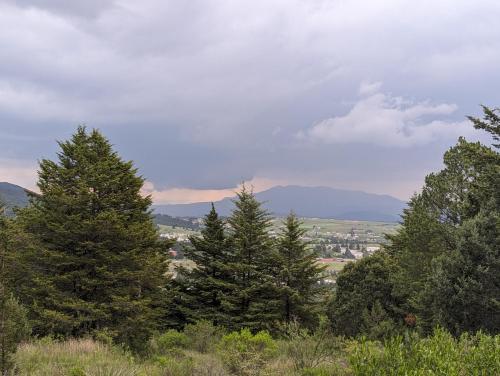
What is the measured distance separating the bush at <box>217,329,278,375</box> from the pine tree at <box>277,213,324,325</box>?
23078 millimetres

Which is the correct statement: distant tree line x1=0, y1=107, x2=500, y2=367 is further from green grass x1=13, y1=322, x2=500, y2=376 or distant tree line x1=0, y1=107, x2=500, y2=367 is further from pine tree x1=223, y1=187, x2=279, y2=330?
green grass x1=13, y1=322, x2=500, y2=376

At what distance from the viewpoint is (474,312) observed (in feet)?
57.7

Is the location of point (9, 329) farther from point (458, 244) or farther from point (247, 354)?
point (458, 244)

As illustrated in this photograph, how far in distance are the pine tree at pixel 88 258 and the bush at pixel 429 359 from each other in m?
16.5

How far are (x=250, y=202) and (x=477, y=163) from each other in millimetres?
18754

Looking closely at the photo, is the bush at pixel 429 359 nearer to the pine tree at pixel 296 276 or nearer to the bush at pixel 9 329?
the bush at pixel 9 329

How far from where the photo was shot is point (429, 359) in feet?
17.5

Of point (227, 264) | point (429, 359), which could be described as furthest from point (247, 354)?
point (227, 264)

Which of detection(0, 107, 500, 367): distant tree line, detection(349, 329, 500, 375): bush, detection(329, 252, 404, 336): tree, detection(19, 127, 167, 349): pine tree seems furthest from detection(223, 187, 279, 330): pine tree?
detection(349, 329, 500, 375): bush

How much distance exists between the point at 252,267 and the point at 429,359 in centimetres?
2723

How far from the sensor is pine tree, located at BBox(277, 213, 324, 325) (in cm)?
3278

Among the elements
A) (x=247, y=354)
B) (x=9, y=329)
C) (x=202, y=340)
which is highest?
(x=9, y=329)

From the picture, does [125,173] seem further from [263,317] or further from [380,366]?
[380,366]

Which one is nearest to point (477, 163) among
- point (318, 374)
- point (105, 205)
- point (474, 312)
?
point (474, 312)
